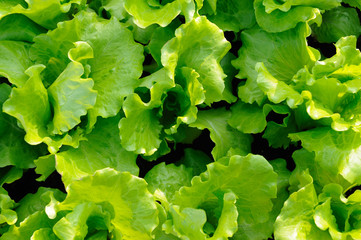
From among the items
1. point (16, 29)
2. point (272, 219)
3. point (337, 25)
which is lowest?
point (272, 219)

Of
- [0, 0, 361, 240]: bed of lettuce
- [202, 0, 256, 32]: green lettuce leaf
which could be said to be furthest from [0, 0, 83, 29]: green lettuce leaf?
[202, 0, 256, 32]: green lettuce leaf

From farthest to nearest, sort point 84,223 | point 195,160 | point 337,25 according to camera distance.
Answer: point 337,25
point 195,160
point 84,223

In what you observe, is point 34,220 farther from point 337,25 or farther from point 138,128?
point 337,25

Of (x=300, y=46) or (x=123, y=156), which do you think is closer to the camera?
(x=123, y=156)

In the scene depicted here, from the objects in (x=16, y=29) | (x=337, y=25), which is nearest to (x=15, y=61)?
(x=16, y=29)

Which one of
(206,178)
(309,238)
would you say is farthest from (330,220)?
(206,178)

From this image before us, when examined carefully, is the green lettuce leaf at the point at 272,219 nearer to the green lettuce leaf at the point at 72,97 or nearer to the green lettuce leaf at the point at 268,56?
the green lettuce leaf at the point at 268,56

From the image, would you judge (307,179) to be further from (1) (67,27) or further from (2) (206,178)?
(1) (67,27)
